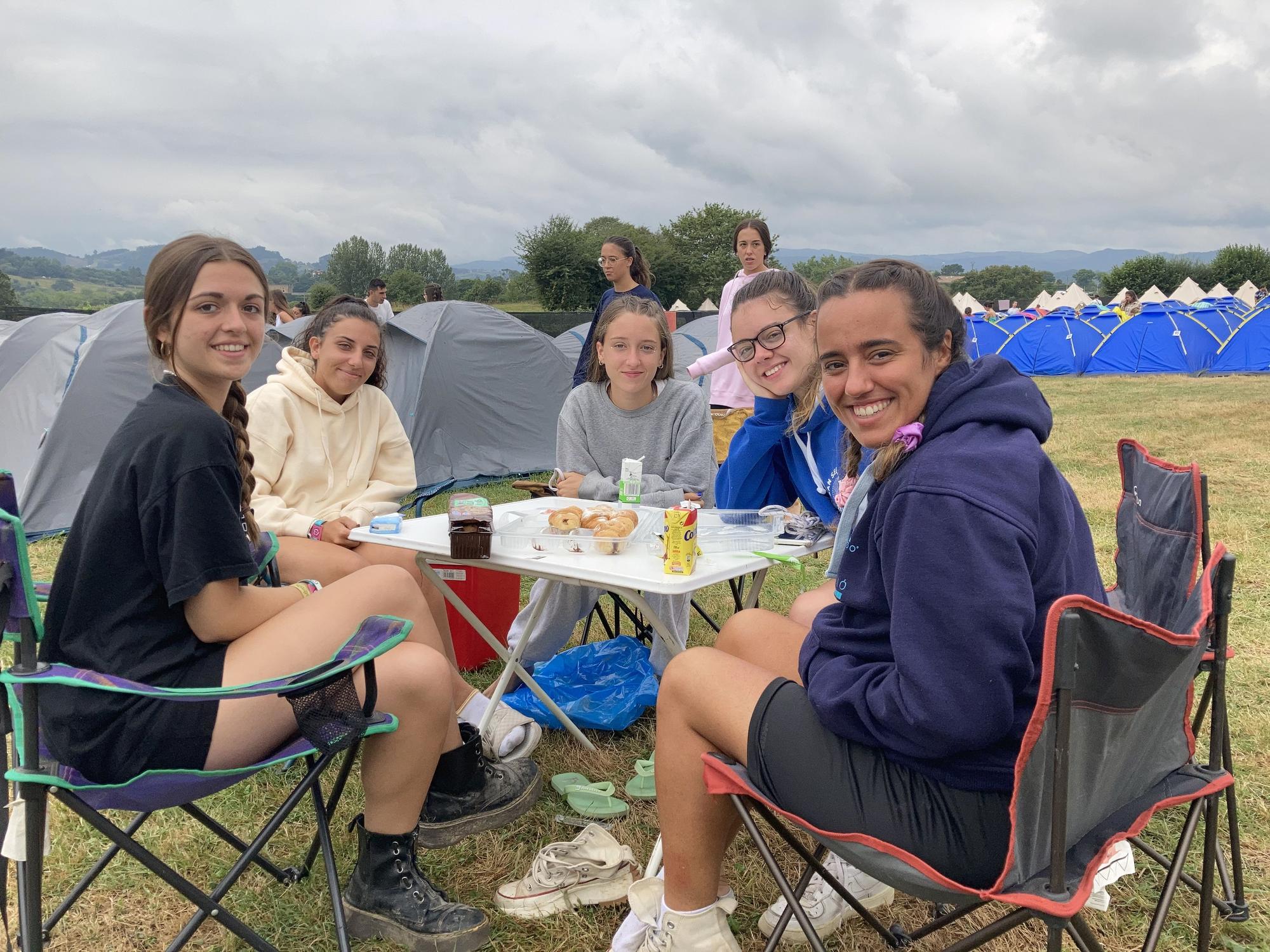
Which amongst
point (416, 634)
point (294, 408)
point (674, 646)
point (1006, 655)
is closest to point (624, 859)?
point (674, 646)

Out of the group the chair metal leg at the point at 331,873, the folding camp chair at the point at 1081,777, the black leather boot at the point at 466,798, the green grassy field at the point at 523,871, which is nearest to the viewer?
the folding camp chair at the point at 1081,777

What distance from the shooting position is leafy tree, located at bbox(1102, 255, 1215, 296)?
5053 cm

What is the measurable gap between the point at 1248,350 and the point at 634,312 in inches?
733

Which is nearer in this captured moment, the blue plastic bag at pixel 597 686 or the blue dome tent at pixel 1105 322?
the blue plastic bag at pixel 597 686

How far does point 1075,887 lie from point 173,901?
81.0 inches

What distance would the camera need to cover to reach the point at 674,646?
88.7 inches

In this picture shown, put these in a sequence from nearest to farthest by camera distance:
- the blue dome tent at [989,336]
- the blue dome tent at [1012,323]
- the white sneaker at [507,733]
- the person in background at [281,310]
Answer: the white sneaker at [507,733] < the person in background at [281,310] < the blue dome tent at [989,336] < the blue dome tent at [1012,323]

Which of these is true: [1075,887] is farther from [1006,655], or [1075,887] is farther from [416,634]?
[416,634]

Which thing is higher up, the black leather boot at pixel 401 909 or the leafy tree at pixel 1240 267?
the leafy tree at pixel 1240 267

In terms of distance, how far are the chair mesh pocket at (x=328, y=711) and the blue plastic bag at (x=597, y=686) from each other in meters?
1.28

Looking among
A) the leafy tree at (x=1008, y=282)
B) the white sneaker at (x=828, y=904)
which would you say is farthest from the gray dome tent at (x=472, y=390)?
the leafy tree at (x=1008, y=282)

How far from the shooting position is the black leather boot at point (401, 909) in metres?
1.91

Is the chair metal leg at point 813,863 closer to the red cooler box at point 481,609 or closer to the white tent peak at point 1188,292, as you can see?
the red cooler box at point 481,609

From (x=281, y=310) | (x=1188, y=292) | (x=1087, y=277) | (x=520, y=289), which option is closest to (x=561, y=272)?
(x=520, y=289)
